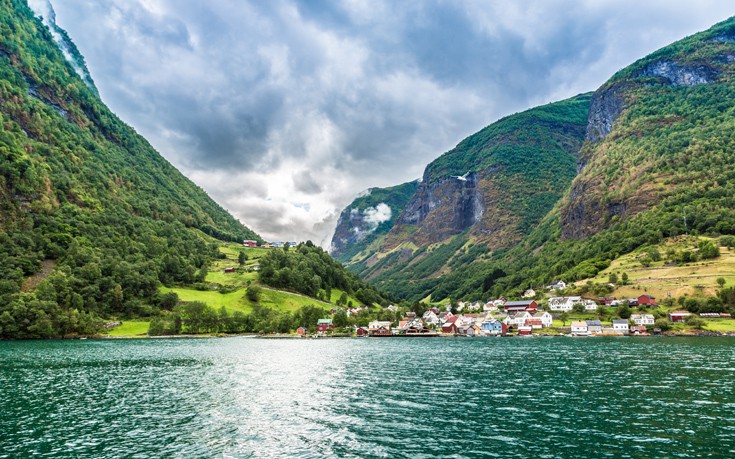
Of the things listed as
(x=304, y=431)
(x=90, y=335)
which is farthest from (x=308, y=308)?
(x=304, y=431)

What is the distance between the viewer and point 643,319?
145375mm

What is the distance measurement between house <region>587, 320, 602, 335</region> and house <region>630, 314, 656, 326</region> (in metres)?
10.5

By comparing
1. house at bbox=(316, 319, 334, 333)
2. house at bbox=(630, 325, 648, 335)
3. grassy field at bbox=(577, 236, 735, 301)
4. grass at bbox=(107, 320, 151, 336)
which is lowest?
house at bbox=(630, 325, 648, 335)

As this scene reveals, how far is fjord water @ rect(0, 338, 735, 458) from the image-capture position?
90.2ft

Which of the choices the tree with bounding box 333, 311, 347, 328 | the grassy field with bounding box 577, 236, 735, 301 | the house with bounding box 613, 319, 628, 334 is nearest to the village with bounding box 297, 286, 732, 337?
the house with bounding box 613, 319, 628, 334

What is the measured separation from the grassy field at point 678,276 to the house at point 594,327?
25.8m

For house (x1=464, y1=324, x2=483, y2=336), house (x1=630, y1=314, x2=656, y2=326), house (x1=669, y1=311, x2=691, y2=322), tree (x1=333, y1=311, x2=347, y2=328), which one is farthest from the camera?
tree (x1=333, y1=311, x2=347, y2=328)

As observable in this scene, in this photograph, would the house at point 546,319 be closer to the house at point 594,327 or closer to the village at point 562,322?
the village at point 562,322

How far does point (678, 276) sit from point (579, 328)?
157 ft

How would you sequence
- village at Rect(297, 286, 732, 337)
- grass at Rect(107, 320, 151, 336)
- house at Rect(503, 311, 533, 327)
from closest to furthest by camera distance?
village at Rect(297, 286, 732, 337) < grass at Rect(107, 320, 151, 336) < house at Rect(503, 311, 533, 327)

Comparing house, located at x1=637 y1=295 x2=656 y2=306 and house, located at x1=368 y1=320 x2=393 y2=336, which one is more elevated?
house, located at x1=637 y1=295 x2=656 y2=306

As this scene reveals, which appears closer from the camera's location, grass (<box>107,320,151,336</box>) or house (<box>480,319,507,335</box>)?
grass (<box>107,320,151,336</box>)

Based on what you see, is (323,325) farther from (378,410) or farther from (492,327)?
(378,410)

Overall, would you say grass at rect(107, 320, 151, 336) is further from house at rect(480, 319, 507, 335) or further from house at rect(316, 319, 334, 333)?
house at rect(480, 319, 507, 335)
